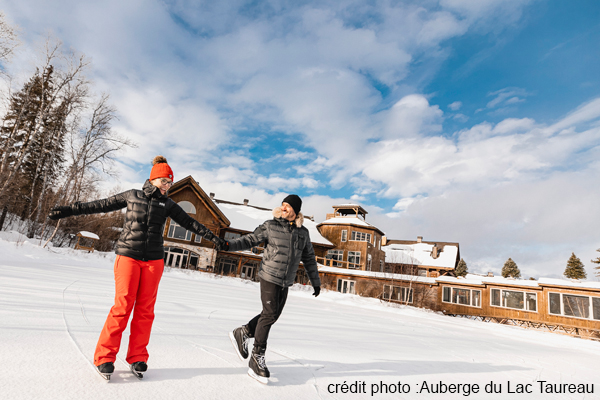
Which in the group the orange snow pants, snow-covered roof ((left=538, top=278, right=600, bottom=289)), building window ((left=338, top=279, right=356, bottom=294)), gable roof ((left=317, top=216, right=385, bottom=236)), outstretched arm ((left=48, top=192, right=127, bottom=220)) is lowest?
building window ((left=338, top=279, right=356, bottom=294))

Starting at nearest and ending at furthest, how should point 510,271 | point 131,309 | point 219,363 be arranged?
1. point 131,309
2. point 219,363
3. point 510,271

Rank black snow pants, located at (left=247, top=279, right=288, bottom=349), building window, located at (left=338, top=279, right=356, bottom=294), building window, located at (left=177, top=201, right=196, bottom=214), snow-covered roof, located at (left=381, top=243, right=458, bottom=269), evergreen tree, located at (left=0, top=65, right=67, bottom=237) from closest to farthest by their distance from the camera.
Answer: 1. black snow pants, located at (left=247, top=279, right=288, bottom=349)
2. evergreen tree, located at (left=0, top=65, right=67, bottom=237)
3. building window, located at (left=338, top=279, right=356, bottom=294)
4. building window, located at (left=177, top=201, right=196, bottom=214)
5. snow-covered roof, located at (left=381, top=243, right=458, bottom=269)

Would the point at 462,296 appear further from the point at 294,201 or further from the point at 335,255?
the point at 294,201

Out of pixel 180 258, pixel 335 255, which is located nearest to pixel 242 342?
pixel 180 258

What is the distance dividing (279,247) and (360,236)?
2905cm

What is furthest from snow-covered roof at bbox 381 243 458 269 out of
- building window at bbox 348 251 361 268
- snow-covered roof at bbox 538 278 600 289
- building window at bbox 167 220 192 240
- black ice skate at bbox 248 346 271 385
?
black ice skate at bbox 248 346 271 385

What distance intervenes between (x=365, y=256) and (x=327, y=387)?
28.1 meters

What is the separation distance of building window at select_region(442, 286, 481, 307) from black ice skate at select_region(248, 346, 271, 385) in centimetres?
2353

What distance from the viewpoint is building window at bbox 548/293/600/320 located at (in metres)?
17.7

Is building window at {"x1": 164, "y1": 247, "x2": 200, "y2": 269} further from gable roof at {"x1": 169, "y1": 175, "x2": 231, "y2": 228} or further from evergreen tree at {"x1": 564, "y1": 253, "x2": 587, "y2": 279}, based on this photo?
evergreen tree at {"x1": 564, "y1": 253, "x2": 587, "y2": 279}

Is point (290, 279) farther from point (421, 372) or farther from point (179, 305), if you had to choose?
point (179, 305)

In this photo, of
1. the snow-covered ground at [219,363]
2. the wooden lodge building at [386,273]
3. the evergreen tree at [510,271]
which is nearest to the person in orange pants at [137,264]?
the snow-covered ground at [219,363]

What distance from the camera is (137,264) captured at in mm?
2445

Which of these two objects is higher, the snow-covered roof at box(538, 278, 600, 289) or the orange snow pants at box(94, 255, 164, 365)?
the snow-covered roof at box(538, 278, 600, 289)
